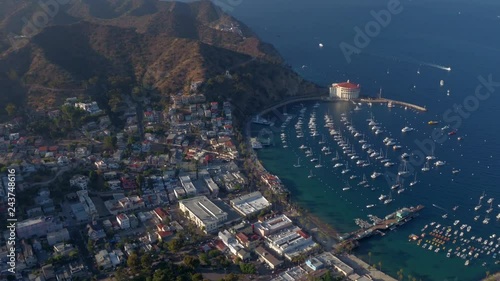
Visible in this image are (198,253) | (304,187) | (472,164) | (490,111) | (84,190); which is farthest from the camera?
(490,111)

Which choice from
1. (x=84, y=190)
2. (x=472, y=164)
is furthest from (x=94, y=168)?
(x=472, y=164)

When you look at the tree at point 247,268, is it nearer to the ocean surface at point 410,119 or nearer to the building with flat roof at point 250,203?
the building with flat roof at point 250,203

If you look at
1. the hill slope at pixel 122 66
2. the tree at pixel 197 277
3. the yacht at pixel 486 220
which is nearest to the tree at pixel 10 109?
the hill slope at pixel 122 66

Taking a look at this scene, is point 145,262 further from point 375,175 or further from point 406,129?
point 406,129

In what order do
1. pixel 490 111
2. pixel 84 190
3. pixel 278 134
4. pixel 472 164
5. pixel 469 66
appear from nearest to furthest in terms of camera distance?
pixel 84 190 → pixel 472 164 → pixel 278 134 → pixel 490 111 → pixel 469 66

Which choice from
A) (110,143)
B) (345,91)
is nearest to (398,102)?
(345,91)

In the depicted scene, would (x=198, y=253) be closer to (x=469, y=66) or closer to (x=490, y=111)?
(x=490, y=111)

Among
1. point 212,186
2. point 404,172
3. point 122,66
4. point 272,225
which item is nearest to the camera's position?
point 272,225
